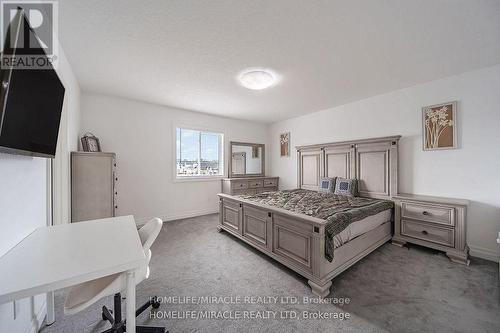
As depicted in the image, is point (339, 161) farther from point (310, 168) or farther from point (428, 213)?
point (428, 213)

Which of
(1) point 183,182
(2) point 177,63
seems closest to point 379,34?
(2) point 177,63

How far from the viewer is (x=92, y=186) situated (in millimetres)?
2623

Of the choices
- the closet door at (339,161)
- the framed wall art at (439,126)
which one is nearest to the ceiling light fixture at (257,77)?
the closet door at (339,161)

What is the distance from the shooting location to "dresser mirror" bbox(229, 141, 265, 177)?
5.15 m

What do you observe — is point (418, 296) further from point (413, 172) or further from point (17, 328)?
point (17, 328)

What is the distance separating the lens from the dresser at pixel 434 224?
2354 millimetres

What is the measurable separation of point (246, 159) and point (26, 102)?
447 centimetres

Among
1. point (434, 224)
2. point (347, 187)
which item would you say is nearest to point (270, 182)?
point (347, 187)

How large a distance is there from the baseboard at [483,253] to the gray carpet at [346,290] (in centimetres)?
12

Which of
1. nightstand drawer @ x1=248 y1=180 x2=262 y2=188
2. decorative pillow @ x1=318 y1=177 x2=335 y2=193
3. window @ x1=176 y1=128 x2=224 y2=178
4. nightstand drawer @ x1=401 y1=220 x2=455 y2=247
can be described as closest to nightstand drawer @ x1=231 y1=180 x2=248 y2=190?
nightstand drawer @ x1=248 y1=180 x2=262 y2=188

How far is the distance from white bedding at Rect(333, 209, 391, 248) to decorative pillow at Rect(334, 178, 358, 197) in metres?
0.63

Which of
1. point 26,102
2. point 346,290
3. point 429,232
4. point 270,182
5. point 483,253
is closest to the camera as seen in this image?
point 26,102

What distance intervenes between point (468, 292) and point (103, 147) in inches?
210

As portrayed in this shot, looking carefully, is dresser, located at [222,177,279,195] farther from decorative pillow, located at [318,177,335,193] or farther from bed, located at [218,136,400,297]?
decorative pillow, located at [318,177,335,193]
